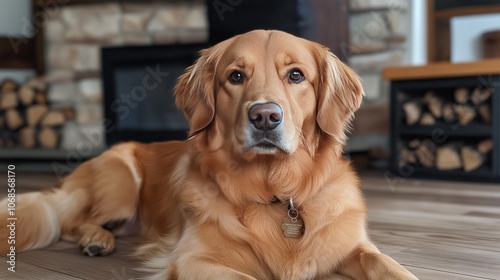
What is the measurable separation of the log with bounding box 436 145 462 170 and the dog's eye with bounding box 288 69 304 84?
8.56 ft

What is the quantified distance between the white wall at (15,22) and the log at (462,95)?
3.84 m

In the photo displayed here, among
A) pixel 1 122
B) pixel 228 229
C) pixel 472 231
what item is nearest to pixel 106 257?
pixel 228 229

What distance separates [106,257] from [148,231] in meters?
0.28

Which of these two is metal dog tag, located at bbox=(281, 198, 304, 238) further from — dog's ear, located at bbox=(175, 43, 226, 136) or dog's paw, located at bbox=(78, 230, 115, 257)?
dog's paw, located at bbox=(78, 230, 115, 257)

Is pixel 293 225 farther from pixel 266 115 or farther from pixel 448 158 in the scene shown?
pixel 448 158

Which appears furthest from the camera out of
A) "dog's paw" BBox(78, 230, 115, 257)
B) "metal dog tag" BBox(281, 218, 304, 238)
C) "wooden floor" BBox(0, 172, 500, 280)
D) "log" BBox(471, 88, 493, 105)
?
"log" BBox(471, 88, 493, 105)

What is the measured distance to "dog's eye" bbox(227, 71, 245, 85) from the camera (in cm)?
154

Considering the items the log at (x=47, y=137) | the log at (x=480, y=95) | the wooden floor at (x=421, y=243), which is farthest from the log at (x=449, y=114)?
the log at (x=47, y=137)

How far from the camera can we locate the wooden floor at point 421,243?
5.42 feet

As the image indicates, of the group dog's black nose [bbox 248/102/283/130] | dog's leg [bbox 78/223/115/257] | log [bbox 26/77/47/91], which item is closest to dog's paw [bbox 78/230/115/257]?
dog's leg [bbox 78/223/115/257]

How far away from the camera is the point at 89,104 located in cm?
498

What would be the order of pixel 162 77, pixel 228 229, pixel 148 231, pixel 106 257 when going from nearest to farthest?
pixel 228 229 < pixel 106 257 < pixel 148 231 < pixel 162 77

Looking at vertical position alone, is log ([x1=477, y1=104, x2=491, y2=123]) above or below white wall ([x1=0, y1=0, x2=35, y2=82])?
below

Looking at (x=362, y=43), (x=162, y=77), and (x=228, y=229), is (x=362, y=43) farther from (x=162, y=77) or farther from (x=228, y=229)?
(x=228, y=229)
